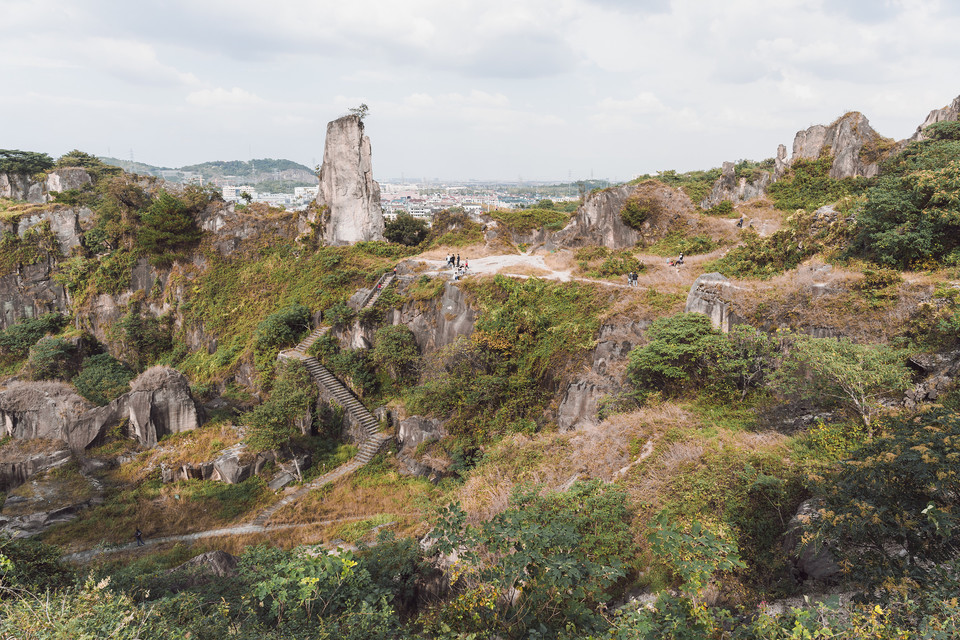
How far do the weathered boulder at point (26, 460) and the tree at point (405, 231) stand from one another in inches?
911

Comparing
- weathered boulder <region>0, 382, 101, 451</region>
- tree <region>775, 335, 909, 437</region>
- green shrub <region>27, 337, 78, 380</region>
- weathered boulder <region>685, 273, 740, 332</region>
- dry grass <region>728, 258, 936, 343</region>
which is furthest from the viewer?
green shrub <region>27, 337, 78, 380</region>

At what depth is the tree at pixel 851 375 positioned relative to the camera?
10078 mm

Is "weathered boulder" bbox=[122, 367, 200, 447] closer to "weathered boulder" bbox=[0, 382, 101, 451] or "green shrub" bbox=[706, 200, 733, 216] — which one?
"weathered boulder" bbox=[0, 382, 101, 451]

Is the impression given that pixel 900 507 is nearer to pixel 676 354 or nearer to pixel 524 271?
pixel 676 354

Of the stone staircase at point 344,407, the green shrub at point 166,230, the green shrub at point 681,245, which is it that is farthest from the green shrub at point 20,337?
the green shrub at point 681,245

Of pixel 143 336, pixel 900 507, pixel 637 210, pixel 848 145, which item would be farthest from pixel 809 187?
pixel 143 336

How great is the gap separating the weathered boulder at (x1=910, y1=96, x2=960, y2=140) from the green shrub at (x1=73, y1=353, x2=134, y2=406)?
5578cm

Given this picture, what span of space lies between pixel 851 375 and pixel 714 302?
672 centimetres

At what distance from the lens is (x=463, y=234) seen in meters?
34.1

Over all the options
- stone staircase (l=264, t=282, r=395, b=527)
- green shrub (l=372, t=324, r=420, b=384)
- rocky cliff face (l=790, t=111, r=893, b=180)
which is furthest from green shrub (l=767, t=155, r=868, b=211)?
stone staircase (l=264, t=282, r=395, b=527)

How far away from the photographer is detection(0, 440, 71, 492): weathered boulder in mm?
20531

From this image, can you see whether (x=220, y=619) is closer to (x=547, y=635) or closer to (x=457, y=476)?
(x=547, y=635)

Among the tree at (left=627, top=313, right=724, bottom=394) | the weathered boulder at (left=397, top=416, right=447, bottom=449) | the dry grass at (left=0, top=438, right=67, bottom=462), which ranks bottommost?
the dry grass at (left=0, top=438, right=67, bottom=462)

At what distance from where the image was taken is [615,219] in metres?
31.8
